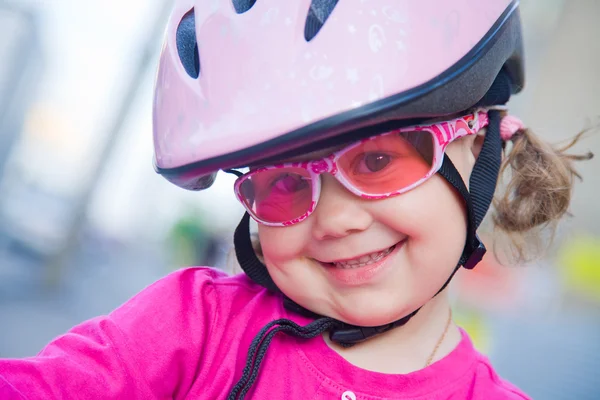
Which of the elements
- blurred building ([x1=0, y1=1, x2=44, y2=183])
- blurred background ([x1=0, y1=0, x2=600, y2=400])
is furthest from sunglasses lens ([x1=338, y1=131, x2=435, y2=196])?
blurred building ([x1=0, y1=1, x2=44, y2=183])

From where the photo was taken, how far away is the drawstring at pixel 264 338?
0.66 meters

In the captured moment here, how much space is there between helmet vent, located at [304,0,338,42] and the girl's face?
0.53 ft

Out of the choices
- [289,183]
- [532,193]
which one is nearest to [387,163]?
[289,183]

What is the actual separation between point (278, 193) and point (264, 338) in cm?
18

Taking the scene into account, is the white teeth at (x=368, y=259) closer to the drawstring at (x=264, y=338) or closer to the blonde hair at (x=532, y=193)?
the drawstring at (x=264, y=338)

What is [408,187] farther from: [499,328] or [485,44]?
[499,328]

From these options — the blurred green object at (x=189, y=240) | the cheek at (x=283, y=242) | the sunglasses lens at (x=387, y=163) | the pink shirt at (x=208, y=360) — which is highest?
the sunglasses lens at (x=387, y=163)

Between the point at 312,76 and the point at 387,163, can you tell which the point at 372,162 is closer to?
the point at 387,163

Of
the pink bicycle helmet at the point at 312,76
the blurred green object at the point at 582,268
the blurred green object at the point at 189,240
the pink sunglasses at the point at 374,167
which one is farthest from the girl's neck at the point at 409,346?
the blurred green object at the point at 189,240

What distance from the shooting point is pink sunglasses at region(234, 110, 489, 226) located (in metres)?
0.60

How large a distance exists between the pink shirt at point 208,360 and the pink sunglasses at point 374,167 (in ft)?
0.63

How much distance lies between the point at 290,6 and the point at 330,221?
A: 0.77ft

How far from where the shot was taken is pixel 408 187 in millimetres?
609

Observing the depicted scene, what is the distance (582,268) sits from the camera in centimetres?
175
